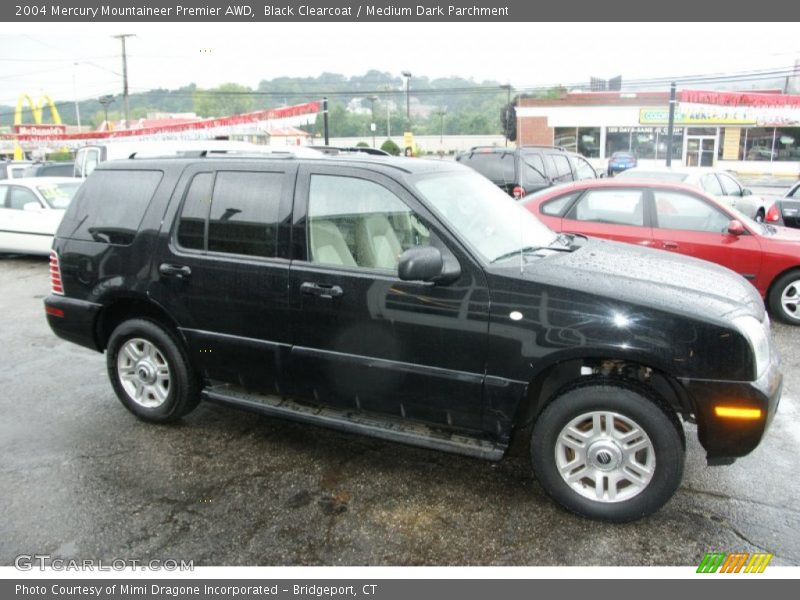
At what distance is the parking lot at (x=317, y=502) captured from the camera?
10.1 feet

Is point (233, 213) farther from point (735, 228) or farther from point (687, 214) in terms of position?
point (735, 228)

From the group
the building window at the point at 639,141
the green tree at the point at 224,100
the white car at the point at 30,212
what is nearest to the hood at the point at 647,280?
the white car at the point at 30,212

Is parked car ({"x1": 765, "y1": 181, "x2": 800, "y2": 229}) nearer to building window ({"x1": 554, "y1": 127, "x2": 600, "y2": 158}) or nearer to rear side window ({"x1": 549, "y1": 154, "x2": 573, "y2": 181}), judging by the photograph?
rear side window ({"x1": 549, "y1": 154, "x2": 573, "y2": 181})

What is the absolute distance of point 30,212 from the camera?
1091 centimetres

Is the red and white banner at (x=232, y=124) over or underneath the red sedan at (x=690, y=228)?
over

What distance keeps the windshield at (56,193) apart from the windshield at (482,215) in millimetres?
9111

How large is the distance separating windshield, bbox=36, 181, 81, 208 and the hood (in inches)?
390

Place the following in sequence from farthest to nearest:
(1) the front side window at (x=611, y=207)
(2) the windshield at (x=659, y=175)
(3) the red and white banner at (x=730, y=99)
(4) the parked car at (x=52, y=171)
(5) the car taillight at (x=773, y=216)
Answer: (3) the red and white banner at (x=730, y=99) → (4) the parked car at (x=52, y=171) → (5) the car taillight at (x=773, y=216) → (2) the windshield at (x=659, y=175) → (1) the front side window at (x=611, y=207)

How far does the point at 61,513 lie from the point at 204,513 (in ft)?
2.61

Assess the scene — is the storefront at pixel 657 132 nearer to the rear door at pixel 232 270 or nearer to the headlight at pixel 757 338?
the rear door at pixel 232 270

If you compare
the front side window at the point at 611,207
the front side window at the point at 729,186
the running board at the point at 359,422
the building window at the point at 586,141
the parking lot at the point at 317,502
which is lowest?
the parking lot at the point at 317,502

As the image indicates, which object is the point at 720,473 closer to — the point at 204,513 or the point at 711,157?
the point at 204,513

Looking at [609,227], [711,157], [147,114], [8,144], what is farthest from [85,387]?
[147,114]

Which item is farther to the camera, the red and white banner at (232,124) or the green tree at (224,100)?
the green tree at (224,100)
